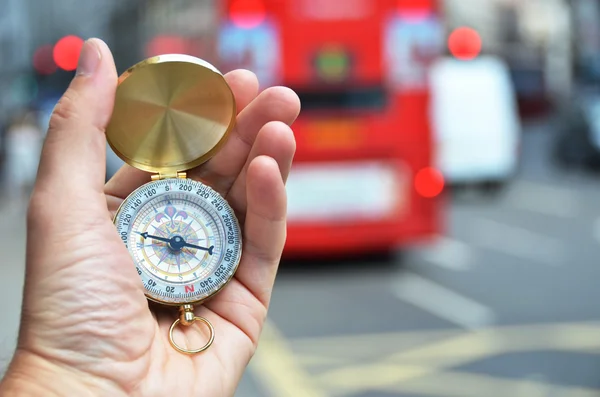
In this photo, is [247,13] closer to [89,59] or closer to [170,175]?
[170,175]

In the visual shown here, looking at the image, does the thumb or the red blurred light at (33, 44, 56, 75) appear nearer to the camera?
the thumb

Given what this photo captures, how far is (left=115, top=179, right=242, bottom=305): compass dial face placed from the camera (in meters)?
2.09

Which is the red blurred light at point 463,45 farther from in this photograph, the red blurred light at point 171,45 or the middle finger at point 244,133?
the middle finger at point 244,133

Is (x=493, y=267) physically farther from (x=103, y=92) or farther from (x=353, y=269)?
(x=103, y=92)

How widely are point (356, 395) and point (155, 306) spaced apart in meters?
3.83

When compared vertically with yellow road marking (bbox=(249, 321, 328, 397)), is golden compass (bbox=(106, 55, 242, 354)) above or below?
below

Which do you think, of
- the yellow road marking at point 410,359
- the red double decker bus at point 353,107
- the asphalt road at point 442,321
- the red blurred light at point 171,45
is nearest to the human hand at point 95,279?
the asphalt road at point 442,321

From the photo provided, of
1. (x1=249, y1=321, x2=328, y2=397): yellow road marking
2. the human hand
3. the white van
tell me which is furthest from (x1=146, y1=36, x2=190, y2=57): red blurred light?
the human hand

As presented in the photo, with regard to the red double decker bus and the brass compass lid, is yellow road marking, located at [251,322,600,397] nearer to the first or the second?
the red double decker bus

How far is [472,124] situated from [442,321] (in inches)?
374

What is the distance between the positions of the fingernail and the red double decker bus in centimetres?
760

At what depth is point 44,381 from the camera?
1.86m

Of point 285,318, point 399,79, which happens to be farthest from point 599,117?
point 285,318

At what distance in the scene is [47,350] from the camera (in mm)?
1891
